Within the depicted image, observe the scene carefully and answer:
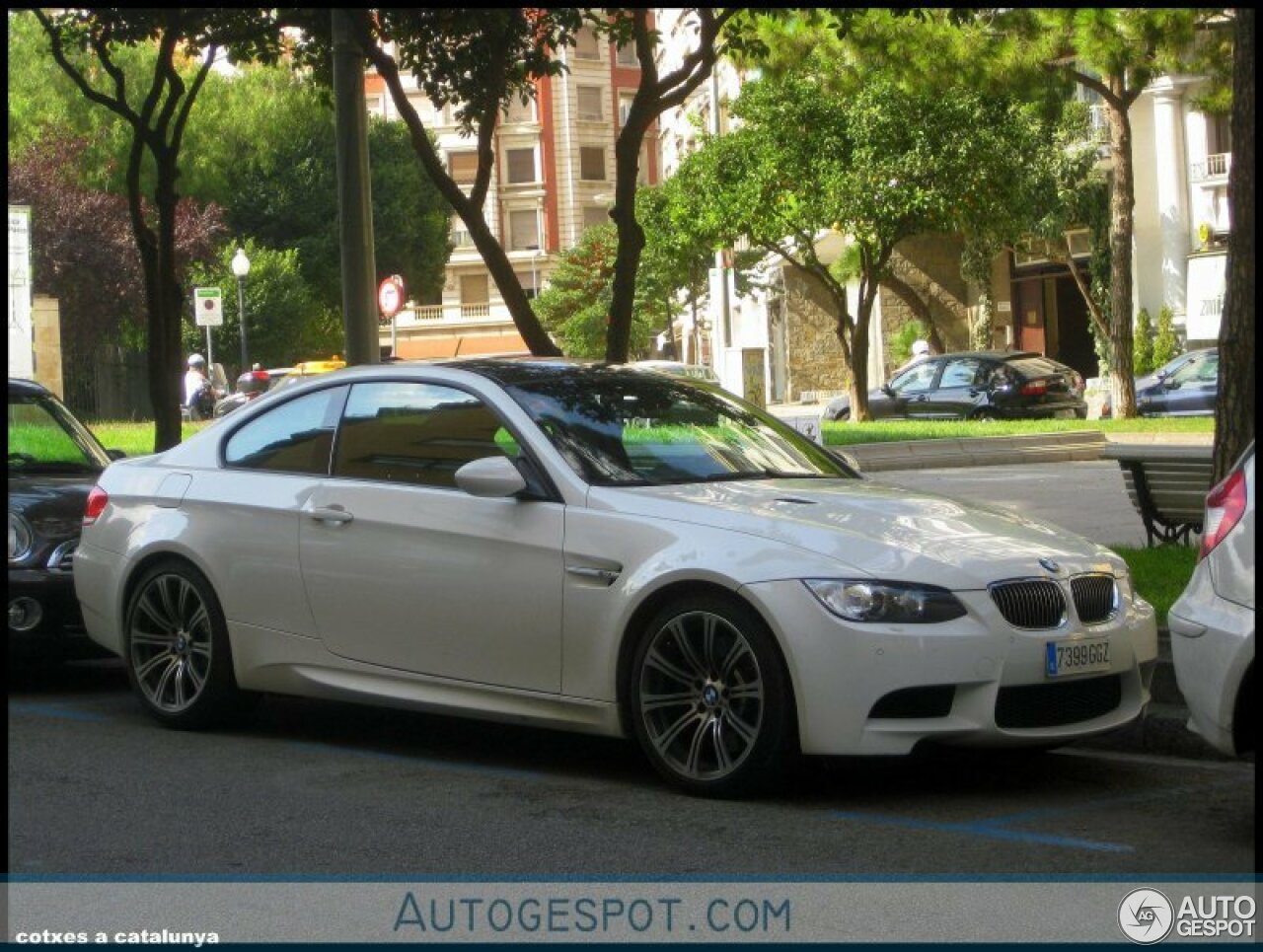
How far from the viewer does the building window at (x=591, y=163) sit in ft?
314

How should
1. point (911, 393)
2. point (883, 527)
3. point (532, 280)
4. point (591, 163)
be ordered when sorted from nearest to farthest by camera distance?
point (883, 527) < point (911, 393) < point (591, 163) < point (532, 280)

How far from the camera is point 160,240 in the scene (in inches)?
626

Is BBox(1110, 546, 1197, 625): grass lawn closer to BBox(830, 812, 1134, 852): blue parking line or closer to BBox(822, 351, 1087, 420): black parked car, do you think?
BBox(830, 812, 1134, 852): blue parking line

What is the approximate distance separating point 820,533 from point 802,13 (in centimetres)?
1451

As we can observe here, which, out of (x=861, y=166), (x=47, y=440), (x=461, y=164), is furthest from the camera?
(x=461, y=164)

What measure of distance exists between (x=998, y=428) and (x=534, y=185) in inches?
2718

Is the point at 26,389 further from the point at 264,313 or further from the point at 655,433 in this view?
the point at 264,313

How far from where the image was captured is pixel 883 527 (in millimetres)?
6660

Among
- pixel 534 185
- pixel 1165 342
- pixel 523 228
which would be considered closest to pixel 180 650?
pixel 1165 342

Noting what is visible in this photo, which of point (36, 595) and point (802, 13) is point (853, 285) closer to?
point (802, 13)

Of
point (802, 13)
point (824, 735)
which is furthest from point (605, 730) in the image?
point (802, 13)

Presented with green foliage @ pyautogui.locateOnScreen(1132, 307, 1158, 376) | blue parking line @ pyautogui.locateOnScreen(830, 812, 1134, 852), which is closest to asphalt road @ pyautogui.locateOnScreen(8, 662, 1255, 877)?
blue parking line @ pyautogui.locateOnScreen(830, 812, 1134, 852)

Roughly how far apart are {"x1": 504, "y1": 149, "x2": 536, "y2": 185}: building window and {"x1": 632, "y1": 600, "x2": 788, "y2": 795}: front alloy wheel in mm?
90468

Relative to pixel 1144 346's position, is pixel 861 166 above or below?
above
